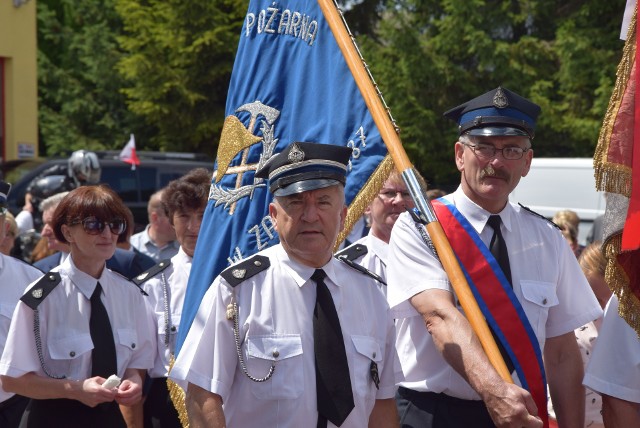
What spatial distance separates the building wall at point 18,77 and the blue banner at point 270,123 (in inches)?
658

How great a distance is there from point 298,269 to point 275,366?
1.21 ft

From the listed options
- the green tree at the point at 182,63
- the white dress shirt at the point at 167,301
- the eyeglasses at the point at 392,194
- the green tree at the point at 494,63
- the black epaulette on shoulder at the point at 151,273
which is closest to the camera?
the white dress shirt at the point at 167,301

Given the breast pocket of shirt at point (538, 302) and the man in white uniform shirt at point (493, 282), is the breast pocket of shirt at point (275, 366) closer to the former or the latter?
the man in white uniform shirt at point (493, 282)

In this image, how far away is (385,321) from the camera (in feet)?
12.7

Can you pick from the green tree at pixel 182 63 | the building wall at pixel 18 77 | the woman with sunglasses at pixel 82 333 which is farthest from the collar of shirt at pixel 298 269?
the green tree at pixel 182 63

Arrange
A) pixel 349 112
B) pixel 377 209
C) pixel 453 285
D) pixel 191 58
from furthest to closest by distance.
Answer: pixel 191 58 < pixel 377 209 < pixel 349 112 < pixel 453 285

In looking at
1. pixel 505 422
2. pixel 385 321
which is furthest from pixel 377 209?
pixel 505 422

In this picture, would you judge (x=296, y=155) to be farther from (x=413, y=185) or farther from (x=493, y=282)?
(x=493, y=282)

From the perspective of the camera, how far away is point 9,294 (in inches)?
214

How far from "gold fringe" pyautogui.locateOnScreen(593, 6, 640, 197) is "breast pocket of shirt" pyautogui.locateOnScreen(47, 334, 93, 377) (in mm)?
2455

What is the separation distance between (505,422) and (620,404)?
2.12 feet

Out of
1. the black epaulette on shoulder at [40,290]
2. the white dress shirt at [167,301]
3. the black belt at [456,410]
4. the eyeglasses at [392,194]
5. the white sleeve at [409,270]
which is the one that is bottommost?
the white dress shirt at [167,301]

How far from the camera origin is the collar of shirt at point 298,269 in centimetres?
371

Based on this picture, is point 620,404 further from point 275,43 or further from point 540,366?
point 275,43
